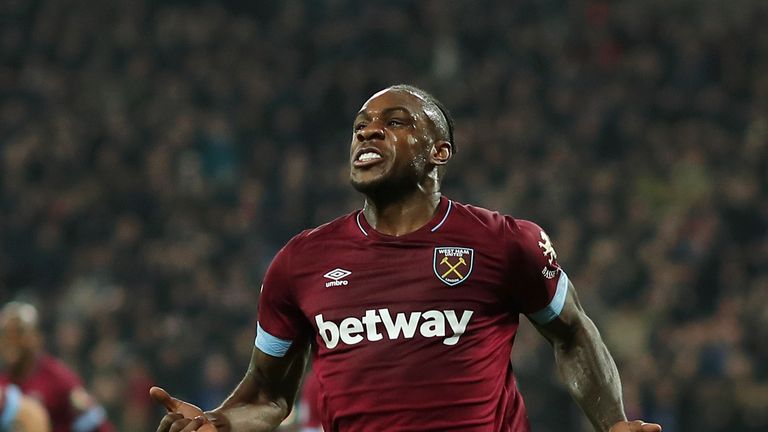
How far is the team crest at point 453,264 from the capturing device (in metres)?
4.09

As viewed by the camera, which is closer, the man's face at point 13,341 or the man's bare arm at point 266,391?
the man's bare arm at point 266,391

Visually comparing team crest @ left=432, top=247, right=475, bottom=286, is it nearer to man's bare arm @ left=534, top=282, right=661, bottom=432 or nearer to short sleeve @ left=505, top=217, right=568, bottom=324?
short sleeve @ left=505, top=217, right=568, bottom=324

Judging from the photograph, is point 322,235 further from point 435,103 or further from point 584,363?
point 584,363

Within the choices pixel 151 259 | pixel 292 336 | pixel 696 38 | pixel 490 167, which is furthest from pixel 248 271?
pixel 292 336

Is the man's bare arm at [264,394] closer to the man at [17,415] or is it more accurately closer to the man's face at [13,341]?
the man at [17,415]

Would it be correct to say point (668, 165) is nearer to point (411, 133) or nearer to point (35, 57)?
point (35, 57)

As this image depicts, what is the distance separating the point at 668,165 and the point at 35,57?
746 cm

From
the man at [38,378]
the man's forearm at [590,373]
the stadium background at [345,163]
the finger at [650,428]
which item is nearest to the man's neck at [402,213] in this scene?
the man's forearm at [590,373]

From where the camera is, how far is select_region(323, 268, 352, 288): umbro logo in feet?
13.7

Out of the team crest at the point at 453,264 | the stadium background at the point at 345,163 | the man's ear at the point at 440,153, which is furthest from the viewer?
the stadium background at the point at 345,163

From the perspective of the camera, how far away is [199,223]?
1378 cm

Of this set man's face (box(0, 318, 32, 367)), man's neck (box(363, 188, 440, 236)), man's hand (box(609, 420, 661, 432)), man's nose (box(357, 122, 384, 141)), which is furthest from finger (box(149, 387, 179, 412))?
man's face (box(0, 318, 32, 367))

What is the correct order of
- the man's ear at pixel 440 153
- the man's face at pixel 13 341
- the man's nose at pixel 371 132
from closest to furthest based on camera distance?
the man's nose at pixel 371 132 → the man's ear at pixel 440 153 → the man's face at pixel 13 341

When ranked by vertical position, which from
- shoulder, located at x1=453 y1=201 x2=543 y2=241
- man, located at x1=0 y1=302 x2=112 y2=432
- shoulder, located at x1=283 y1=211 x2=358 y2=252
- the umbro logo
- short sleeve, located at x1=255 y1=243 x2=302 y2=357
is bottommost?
man, located at x1=0 y1=302 x2=112 y2=432
